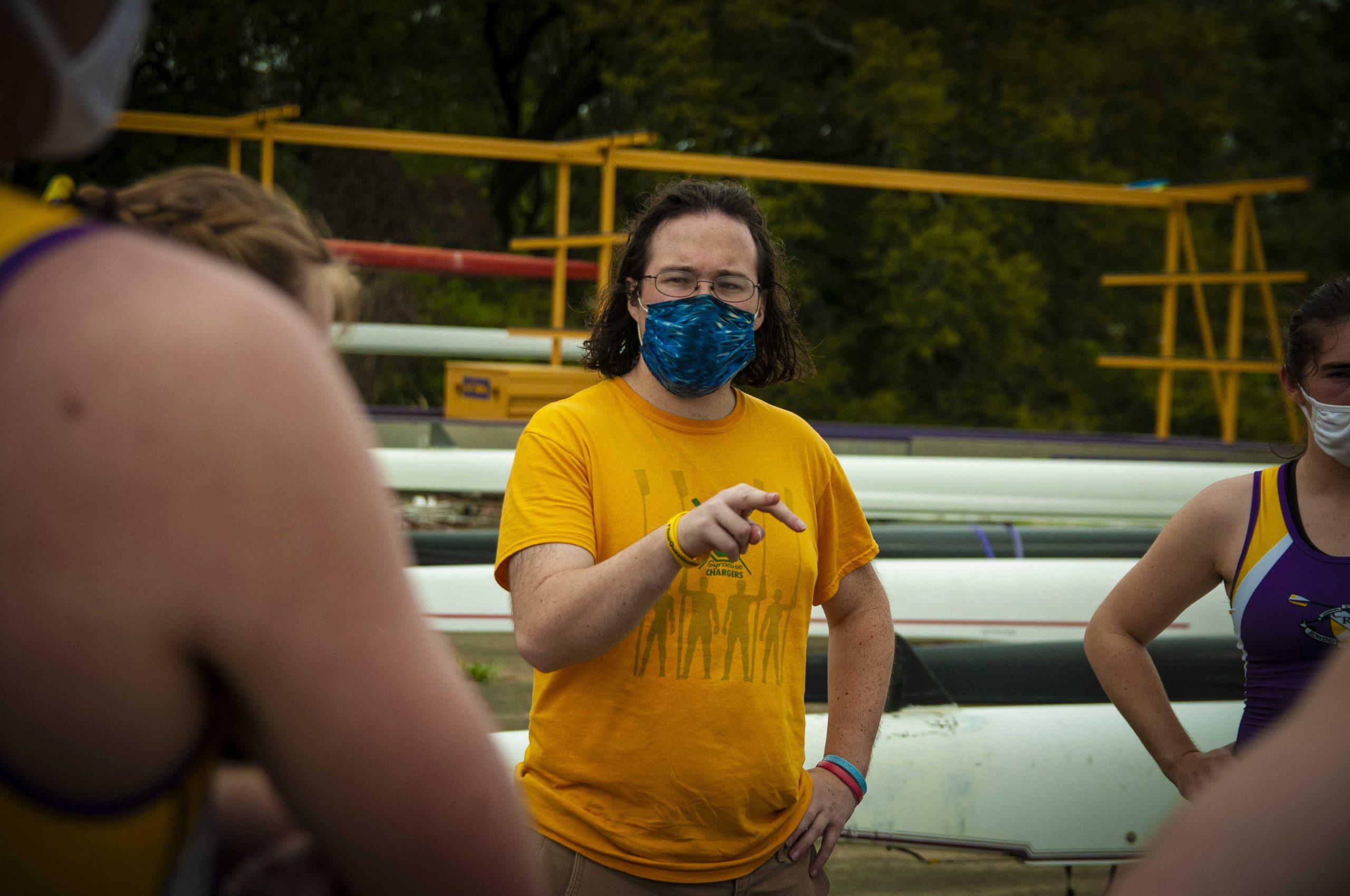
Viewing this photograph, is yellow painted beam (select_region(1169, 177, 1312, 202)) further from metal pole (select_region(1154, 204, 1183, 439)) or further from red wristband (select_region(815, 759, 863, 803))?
red wristband (select_region(815, 759, 863, 803))

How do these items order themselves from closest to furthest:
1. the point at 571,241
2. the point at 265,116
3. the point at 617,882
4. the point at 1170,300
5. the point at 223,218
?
the point at 223,218 → the point at 617,882 → the point at 265,116 → the point at 571,241 → the point at 1170,300

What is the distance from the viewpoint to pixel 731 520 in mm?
1563

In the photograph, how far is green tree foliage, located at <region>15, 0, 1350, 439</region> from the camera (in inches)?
671

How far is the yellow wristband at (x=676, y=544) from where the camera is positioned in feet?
5.43

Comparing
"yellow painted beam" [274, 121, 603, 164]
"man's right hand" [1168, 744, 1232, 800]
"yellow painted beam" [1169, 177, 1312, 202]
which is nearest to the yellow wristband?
"man's right hand" [1168, 744, 1232, 800]

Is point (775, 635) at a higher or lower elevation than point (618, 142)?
lower

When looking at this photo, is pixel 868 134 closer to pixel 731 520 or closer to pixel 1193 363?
pixel 1193 363

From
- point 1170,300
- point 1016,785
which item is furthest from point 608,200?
point 1016,785

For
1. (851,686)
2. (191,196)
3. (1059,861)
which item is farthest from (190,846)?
(1059,861)

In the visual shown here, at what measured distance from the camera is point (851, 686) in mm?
2291

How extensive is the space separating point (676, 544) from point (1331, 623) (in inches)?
50.6

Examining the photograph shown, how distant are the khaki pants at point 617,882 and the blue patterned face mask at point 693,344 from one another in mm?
842

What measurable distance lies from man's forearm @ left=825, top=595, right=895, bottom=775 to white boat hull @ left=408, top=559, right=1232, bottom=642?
9.64ft

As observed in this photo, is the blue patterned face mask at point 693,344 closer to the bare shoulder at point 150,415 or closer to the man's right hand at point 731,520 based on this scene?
the man's right hand at point 731,520
